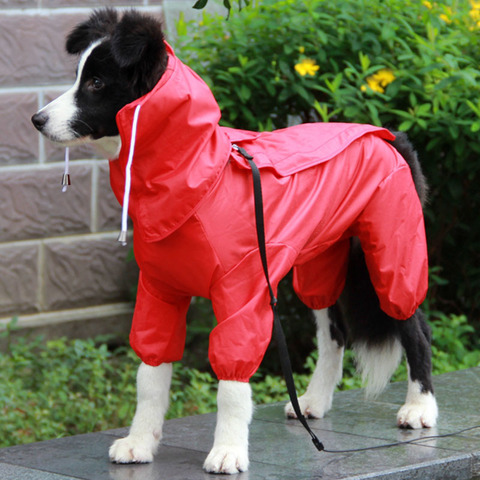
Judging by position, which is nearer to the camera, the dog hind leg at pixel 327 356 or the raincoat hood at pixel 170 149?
the raincoat hood at pixel 170 149

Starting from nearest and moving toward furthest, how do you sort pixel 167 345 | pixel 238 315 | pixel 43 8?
pixel 238 315 < pixel 167 345 < pixel 43 8

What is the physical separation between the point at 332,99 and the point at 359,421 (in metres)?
2.04

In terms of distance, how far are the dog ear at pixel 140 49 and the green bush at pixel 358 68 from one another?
2191 mm

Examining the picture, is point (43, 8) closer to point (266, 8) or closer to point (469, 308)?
point (266, 8)

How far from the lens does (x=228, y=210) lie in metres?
3.24

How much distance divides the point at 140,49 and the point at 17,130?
2.96m

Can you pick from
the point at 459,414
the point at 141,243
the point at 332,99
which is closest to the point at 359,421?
the point at 459,414

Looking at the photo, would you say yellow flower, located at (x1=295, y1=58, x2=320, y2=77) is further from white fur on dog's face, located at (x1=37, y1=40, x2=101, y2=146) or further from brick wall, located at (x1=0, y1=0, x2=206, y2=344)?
white fur on dog's face, located at (x1=37, y1=40, x2=101, y2=146)

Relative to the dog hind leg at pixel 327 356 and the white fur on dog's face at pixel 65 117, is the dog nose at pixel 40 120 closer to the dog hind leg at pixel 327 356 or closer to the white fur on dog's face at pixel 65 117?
the white fur on dog's face at pixel 65 117

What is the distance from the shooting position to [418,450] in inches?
140

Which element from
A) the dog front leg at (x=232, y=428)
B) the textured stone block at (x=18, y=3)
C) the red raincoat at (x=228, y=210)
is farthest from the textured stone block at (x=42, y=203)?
the dog front leg at (x=232, y=428)

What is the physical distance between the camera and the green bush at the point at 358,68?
5.24m

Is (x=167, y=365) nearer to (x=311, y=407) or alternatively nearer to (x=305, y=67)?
(x=311, y=407)

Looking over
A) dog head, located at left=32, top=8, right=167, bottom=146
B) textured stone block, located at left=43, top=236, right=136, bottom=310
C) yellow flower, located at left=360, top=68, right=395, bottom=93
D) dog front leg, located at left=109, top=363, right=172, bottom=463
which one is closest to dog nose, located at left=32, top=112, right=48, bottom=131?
dog head, located at left=32, top=8, right=167, bottom=146
